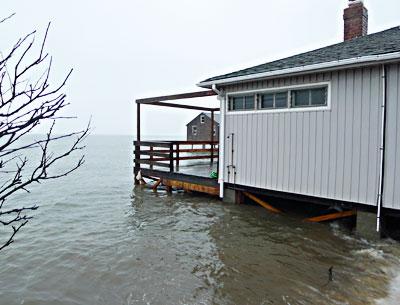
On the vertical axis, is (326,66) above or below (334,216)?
above

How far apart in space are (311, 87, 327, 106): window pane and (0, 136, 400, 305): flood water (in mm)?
2552

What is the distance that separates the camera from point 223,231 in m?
6.19

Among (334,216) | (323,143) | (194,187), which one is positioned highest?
(323,143)

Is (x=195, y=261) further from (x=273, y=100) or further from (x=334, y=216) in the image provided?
(x=273, y=100)

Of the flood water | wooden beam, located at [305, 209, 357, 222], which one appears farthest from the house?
the flood water

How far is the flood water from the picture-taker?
12.6 feet

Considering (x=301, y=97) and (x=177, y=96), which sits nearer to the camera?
(x=301, y=97)

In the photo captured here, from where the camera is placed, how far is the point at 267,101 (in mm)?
6906

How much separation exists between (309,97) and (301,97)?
0.55 feet

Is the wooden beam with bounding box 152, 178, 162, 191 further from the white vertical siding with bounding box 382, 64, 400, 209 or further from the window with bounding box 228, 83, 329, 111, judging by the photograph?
the white vertical siding with bounding box 382, 64, 400, 209

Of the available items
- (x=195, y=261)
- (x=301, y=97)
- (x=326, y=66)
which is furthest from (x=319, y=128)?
(x=195, y=261)

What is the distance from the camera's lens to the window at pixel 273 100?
6586mm

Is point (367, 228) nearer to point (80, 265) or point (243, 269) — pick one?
point (243, 269)

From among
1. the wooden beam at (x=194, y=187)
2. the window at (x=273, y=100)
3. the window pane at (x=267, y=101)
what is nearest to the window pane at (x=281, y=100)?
the window at (x=273, y=100)
